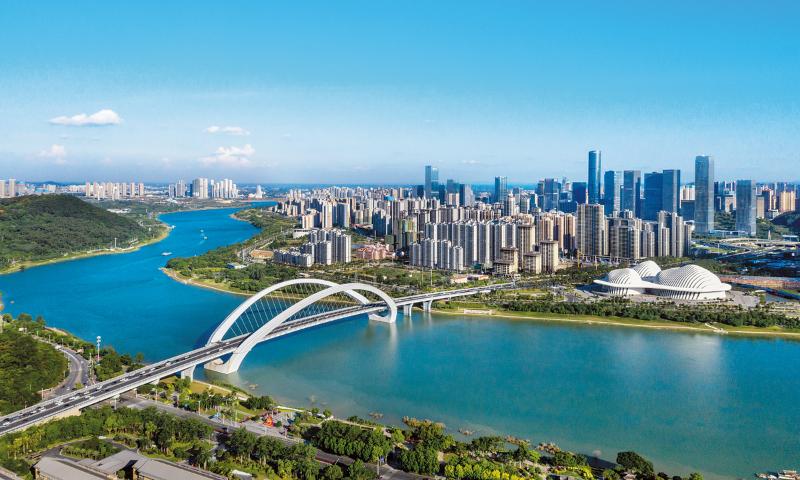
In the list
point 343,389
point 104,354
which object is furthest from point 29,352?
point 343,389

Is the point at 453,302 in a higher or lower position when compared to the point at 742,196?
lower

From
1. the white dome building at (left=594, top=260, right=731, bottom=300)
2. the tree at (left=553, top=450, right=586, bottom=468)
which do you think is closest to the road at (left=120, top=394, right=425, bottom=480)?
the tree at (left=553, top=450, right=586, bottom=468)

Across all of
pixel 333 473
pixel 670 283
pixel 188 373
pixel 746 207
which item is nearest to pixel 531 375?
pixel 333 473

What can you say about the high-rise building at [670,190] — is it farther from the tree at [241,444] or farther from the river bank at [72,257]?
the tree at [241,444]

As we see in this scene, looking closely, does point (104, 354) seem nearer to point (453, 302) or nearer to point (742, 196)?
point (453, 302)

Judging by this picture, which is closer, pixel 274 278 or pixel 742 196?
pixel 274 278

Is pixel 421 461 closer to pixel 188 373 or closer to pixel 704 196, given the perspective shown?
pixel 188 373

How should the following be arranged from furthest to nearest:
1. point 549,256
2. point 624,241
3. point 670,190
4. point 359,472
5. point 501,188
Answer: point 501,188 < point 670,190 < point 624,241 < point 549,256 < point 359,472

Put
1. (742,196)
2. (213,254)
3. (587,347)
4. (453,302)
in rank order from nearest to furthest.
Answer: (587,347), (453,302), (213,254), (742,196)
